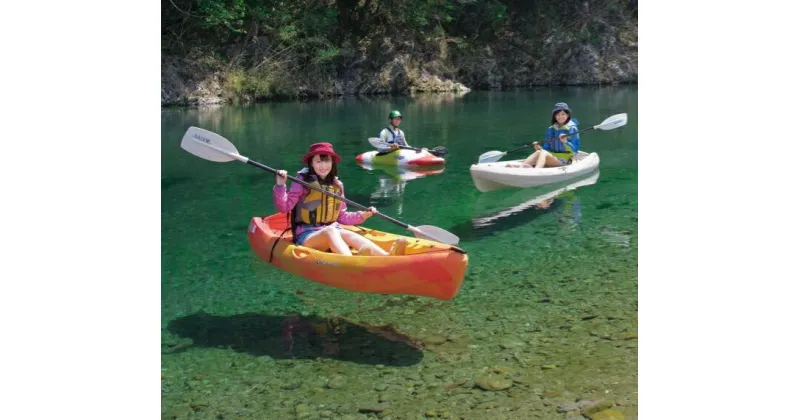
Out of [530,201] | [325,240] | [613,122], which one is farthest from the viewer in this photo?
[613,122]

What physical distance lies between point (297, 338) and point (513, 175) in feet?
13.6

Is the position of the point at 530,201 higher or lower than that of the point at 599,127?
lower

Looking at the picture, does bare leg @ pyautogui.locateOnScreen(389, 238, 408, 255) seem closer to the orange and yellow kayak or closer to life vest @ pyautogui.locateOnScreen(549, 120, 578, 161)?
the orange and yellow kayak

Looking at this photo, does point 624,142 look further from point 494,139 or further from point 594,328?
point 594,328

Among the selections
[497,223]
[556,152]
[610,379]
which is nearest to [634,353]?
[610,379]

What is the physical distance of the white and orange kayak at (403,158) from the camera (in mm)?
9914

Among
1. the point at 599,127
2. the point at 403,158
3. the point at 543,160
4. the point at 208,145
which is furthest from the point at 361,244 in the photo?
the point at 403,158

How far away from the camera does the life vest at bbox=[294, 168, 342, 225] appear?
463cm

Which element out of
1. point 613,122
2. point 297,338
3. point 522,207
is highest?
point 613,122

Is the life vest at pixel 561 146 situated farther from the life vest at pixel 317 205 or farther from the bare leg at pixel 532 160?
the life vest at pixel 317 205

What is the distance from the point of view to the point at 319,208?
4.65 meters

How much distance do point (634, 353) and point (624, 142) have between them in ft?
30.2

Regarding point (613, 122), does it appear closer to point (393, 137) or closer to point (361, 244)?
point (393, 137)

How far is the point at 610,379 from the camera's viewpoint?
11.4 ft
